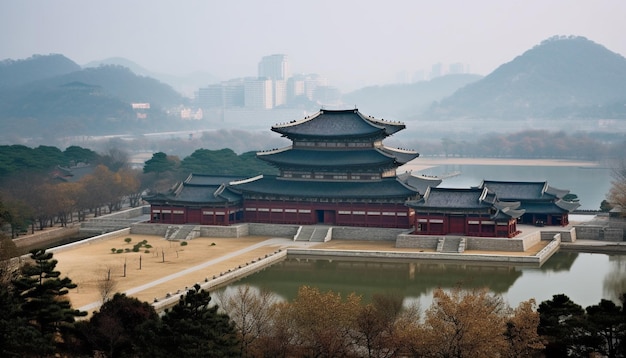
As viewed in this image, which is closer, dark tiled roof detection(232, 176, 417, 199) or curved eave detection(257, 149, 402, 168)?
dark tiled roof detection(232, 176, 417, 199)

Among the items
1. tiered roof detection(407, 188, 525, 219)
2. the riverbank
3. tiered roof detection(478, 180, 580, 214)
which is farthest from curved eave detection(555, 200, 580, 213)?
the riverbank

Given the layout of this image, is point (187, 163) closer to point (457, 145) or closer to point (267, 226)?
point (267, 226)

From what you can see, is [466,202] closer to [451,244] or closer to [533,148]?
[451,244]

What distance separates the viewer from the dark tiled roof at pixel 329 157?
171 ft

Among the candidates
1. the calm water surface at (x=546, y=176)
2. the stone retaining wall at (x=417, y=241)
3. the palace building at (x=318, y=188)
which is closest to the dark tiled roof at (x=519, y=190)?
the palace building at (x=318, y=188)

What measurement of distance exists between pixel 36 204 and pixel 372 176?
60.8ft

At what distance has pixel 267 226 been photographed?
52094mm

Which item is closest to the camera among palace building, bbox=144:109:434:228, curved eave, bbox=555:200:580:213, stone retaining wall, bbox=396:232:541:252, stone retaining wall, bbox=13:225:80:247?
stone retaining wall, bbox=396:232:541:252

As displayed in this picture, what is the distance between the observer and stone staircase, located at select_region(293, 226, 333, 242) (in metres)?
49.6

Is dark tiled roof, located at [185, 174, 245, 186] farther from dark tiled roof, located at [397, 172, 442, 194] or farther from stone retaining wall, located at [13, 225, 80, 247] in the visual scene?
dark tiled roof, located at [397, 172, 442, 194]

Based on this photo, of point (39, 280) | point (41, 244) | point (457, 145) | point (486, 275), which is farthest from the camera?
point (457, 145)

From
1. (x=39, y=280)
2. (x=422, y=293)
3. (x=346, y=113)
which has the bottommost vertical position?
(x=422, y=293)

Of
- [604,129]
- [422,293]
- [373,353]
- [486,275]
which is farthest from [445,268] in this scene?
[604,129]

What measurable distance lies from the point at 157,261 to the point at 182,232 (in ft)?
24.9
